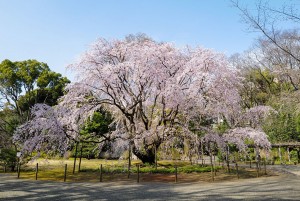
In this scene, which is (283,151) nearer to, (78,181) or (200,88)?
(200,88)

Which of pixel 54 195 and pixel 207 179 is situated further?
pixel 207 179

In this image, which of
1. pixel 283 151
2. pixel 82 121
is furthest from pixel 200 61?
pixel 283 151

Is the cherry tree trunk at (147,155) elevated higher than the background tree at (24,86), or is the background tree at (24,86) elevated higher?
the background tree at (24,86)

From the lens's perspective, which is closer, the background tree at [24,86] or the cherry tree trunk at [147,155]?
the cherry tree trunk at [147,155]

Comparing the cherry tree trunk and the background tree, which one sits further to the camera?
the background tree

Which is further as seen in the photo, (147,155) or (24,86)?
(24,86)

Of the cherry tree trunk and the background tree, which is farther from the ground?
the background tree

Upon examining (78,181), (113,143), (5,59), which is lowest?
(78,181)

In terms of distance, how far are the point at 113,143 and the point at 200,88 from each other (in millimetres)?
7590

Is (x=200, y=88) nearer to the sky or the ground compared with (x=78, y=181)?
nearer to the sky

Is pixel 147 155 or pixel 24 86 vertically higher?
pixel 24 86

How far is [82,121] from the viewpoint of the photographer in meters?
16.4

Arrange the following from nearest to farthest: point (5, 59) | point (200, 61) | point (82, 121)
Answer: point (200, 61) → point (82, 121) → point (5, 59)

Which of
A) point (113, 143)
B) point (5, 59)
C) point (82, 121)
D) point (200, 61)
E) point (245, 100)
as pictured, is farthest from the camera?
point (245, 100)
